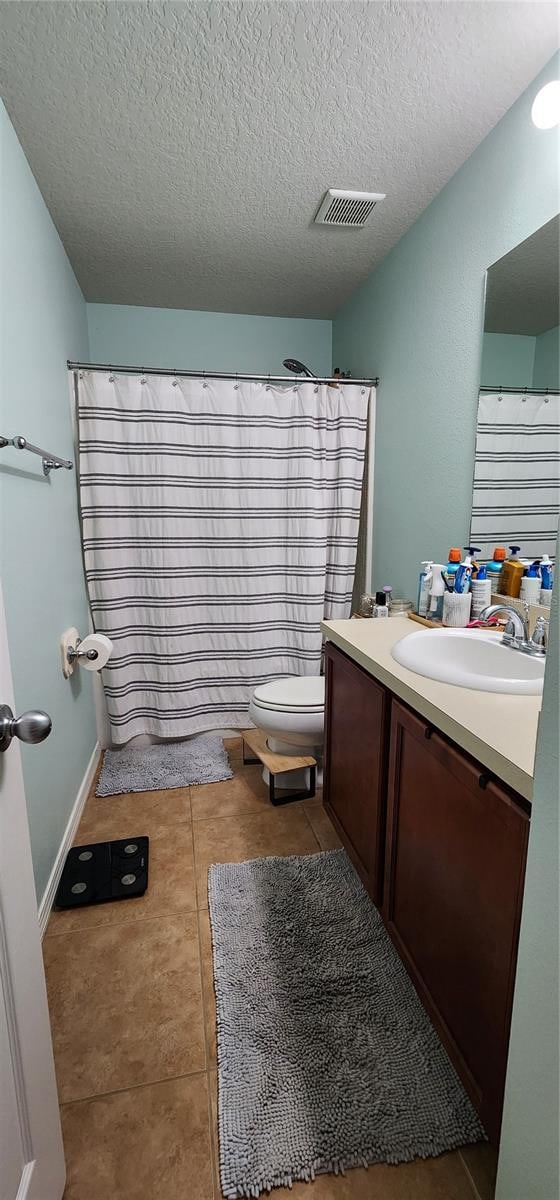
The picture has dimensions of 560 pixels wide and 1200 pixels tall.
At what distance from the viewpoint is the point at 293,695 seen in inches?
85.1

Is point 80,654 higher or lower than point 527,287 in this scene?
lower

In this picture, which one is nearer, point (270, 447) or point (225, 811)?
point (225, 811)

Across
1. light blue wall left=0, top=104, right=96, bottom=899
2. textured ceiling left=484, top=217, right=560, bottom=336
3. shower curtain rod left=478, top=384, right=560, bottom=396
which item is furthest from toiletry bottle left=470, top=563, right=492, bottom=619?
light blue wall left=0, top=104, right=96, bottom=899

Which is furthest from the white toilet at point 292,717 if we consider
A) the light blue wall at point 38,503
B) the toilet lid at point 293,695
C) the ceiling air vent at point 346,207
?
the ceiling air vent at point 346,207

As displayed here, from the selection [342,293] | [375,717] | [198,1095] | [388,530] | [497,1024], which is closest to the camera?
[497,1024]

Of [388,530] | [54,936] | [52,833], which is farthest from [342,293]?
[54,936]

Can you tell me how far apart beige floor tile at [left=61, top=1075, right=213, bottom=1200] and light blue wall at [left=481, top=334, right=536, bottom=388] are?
6.42 feet

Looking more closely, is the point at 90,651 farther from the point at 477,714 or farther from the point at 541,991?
the point at 541,991

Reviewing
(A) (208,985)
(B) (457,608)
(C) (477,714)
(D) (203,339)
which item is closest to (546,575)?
(B) (457,608)

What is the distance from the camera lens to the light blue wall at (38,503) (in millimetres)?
1434

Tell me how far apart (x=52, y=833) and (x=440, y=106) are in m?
2.51

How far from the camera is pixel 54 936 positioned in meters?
1.50

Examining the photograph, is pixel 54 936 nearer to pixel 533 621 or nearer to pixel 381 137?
pixel 533 621

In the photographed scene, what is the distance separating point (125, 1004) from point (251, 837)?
704 mm
